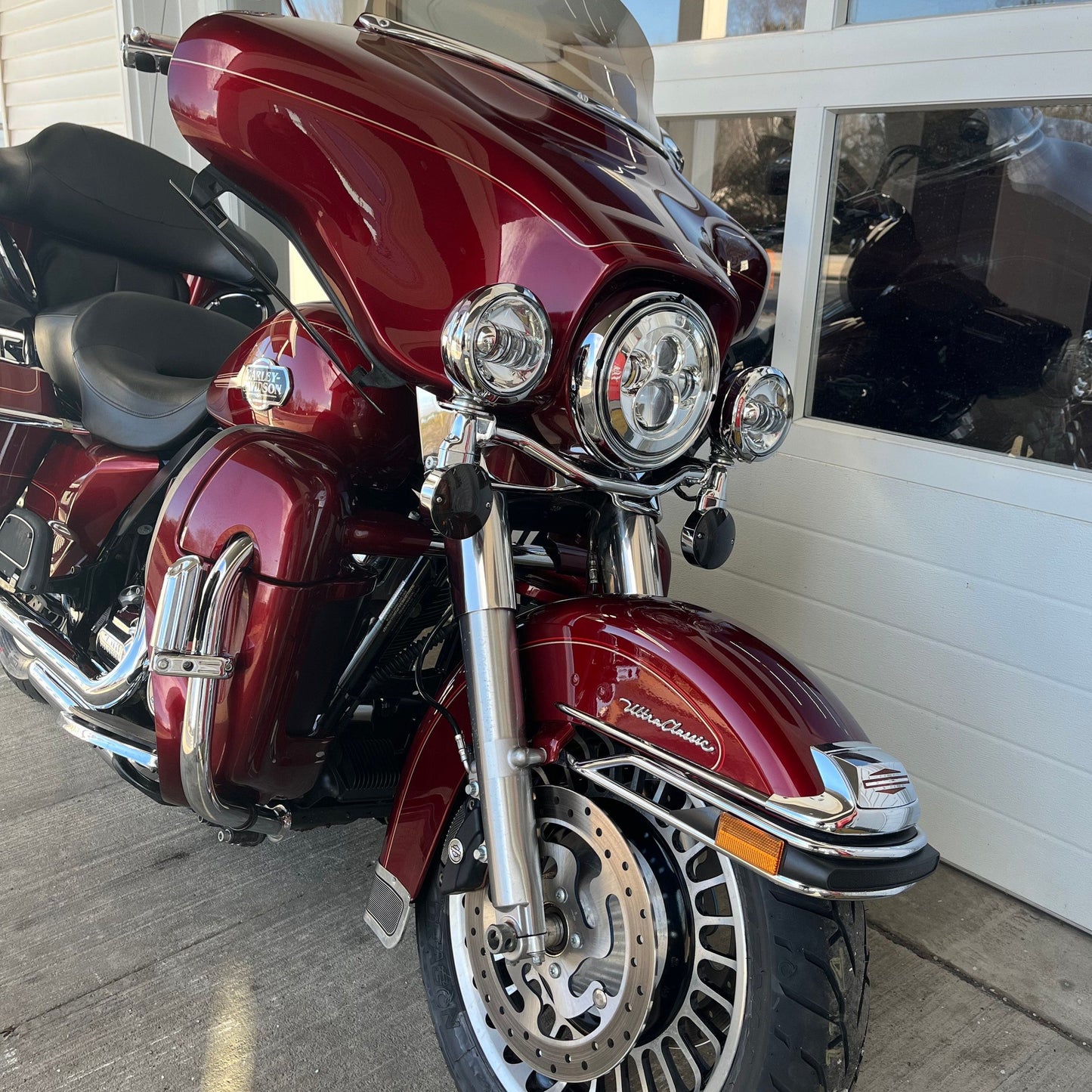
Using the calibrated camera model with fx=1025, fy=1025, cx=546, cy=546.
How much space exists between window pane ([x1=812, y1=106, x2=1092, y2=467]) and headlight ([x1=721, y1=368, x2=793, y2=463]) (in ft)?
3.16

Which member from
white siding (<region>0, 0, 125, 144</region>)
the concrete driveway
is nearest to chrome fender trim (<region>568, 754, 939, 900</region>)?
the concrete driveway

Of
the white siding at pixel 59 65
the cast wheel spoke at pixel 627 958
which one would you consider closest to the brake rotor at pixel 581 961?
the cast wheel spoke at pixel 627 958

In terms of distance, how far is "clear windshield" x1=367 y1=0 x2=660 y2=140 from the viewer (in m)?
1.40

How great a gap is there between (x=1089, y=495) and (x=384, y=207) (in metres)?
1.51

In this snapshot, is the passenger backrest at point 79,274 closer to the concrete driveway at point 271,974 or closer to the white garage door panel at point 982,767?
the concrete driveway at point 271,974

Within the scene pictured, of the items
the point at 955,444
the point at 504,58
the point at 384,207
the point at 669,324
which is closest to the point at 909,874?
the point at 669,324

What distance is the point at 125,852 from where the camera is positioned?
2.21 m

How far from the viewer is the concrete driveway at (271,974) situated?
1.67m

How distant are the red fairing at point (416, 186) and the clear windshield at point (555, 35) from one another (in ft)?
0.38

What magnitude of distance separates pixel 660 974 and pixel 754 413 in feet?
2.40

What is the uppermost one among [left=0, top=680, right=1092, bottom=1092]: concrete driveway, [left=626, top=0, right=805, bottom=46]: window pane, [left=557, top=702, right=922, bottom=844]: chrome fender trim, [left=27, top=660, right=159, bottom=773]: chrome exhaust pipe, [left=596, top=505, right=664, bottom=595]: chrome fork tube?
[left=626, top=0, right=805, bottom=46]: window pane

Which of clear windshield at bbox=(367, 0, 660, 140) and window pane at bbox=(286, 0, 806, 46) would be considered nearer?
clear windshield at bbox=(367, 0, 660, 140)

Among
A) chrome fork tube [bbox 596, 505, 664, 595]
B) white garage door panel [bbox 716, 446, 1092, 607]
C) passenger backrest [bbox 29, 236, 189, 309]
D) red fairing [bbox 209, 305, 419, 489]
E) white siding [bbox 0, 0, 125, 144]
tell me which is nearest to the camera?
chrome fork tube [bbox 596, 505, 664, 595]

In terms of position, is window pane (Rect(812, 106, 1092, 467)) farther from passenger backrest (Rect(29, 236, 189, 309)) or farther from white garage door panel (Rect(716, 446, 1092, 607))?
passenger backrest (Rect(29, 236, 189, 309))
